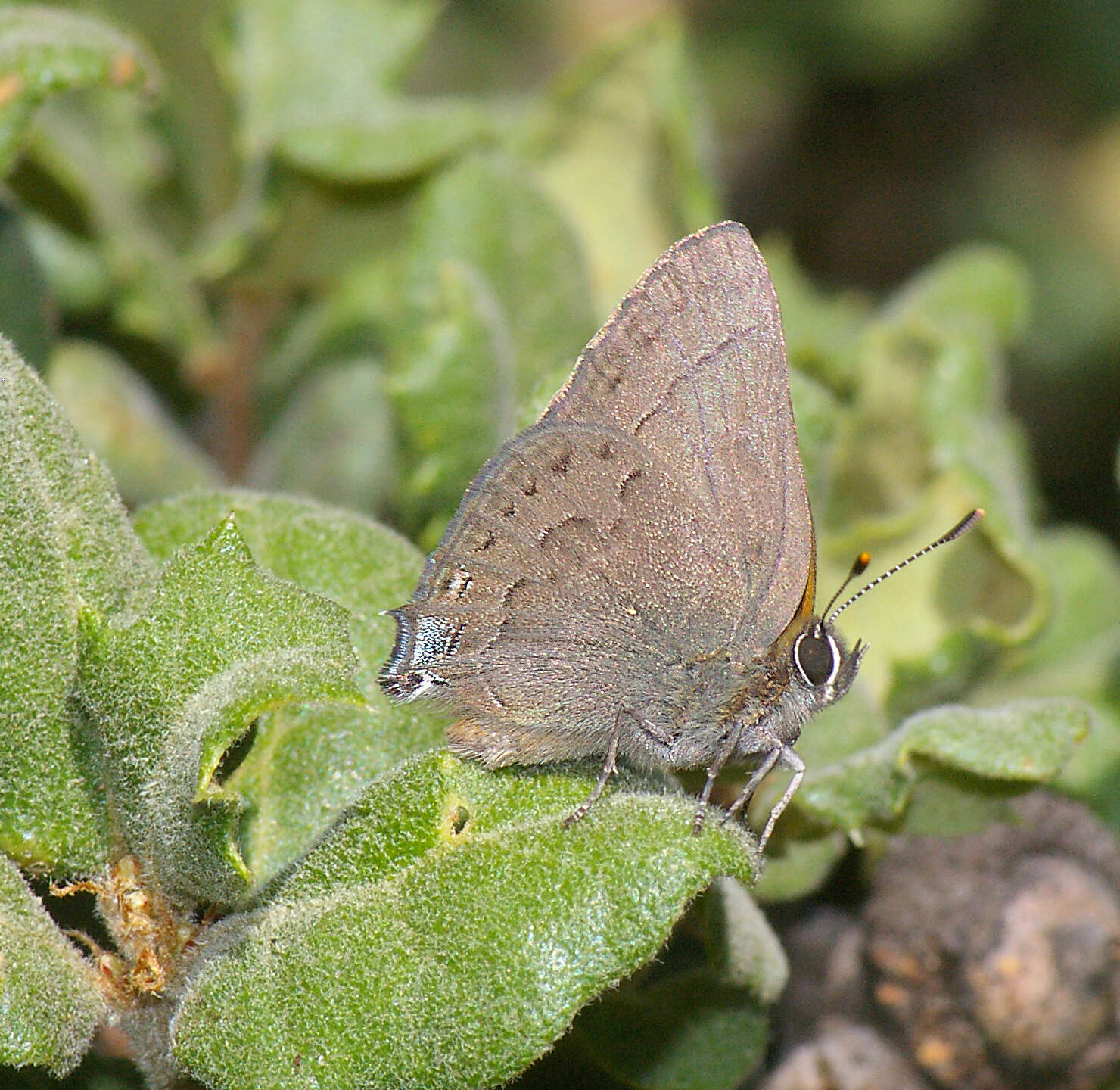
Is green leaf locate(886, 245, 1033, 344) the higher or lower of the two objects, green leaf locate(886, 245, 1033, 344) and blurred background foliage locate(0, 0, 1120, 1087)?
the higher

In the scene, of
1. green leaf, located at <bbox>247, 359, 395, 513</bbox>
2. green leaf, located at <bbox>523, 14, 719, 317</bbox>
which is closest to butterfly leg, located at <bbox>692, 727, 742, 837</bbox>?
green leaf, located at <bbox>247, 359, 395, 513</bbox>

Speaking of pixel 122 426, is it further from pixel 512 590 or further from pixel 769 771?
pixel 769 771

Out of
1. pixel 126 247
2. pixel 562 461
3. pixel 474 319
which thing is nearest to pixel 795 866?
pixel 562 461

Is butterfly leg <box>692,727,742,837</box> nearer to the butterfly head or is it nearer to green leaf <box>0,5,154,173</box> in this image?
the butterfly head

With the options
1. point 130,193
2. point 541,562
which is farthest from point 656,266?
point 130,193

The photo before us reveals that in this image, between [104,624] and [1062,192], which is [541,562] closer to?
[104,624]

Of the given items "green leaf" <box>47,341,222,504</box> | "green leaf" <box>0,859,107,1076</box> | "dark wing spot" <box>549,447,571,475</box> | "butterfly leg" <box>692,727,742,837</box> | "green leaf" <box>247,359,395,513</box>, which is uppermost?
"dark wing spot" <box>549,447,571,475</box>

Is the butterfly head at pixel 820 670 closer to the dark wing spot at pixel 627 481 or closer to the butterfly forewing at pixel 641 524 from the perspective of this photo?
the butterfly forewing at pixel 641 524
